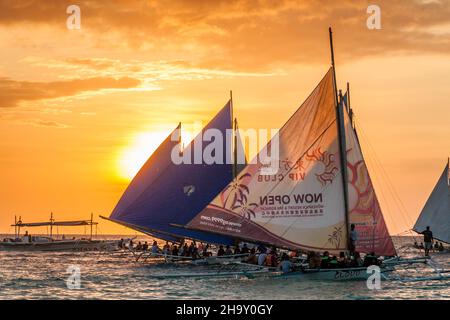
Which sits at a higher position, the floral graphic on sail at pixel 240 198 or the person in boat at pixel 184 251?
the floral graphic on sail at pixel 240 198

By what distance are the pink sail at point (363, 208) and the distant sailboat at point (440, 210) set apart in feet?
169

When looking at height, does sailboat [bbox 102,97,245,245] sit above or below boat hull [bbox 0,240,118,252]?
above

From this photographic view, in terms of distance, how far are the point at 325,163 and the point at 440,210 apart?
180 ft

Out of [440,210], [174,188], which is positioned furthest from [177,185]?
[440,210]

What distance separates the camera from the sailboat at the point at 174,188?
2566 inches

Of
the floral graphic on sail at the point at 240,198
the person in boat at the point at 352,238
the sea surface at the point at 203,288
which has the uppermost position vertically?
the floral graphic on sail at the point at 240,198

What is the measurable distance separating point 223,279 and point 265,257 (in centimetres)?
361

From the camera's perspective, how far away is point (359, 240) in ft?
148

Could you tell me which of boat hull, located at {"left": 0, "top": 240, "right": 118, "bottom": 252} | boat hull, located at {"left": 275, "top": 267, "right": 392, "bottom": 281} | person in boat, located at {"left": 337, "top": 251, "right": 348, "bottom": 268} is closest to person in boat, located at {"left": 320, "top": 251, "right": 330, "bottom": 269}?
boat hull, located at {"left": 275, "top": 267, "right": 392, "bottom": 281}

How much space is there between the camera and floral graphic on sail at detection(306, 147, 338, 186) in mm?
45528

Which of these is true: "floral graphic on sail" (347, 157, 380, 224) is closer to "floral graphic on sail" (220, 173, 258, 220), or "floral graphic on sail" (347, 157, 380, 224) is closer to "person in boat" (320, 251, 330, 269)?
"person in boat" (320, 251, 330, 269)

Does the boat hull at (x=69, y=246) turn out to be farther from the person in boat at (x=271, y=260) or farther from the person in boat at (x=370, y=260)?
the person in boat at (x=370, y=260)

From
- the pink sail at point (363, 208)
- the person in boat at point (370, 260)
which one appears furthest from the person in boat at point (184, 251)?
the person in boat at point (370, 260)

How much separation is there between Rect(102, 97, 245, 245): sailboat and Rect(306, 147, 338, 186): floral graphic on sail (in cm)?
1851
